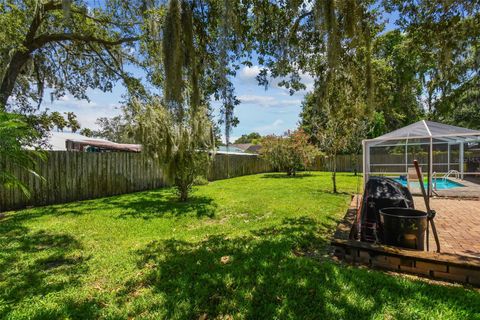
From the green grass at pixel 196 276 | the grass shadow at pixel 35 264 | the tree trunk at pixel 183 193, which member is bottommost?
the grass shadow at pixel 35 264

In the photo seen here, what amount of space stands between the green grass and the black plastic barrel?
1.88ft

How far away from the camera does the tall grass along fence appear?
6957 mm

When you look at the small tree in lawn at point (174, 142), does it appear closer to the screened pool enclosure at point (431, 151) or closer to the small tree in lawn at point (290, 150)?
the screened pool enclosure at point (431, 151)

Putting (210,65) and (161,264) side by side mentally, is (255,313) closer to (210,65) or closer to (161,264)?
(161,264)

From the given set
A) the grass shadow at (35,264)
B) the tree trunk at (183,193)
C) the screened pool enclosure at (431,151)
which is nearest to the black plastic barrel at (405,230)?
the screened pool enclosure at (431,151)

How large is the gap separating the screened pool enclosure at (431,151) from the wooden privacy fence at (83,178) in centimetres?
713

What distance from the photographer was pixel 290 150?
15492mm

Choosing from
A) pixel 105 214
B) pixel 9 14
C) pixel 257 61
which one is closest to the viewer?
pixel 257 61

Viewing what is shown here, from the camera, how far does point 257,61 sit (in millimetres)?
4703

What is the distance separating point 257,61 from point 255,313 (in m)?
3.86

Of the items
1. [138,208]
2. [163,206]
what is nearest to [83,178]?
[138,208]

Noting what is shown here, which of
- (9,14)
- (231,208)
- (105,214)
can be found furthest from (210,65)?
(9,14)

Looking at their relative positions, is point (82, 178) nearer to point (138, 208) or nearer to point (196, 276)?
point (138, 208)

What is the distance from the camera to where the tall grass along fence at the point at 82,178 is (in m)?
6.96
